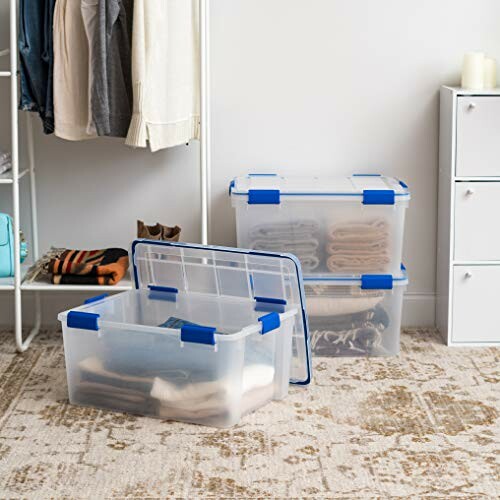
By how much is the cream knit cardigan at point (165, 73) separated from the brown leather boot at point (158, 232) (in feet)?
1.15

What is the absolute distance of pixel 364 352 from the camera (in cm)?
344

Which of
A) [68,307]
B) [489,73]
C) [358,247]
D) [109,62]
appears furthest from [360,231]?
[68,307]

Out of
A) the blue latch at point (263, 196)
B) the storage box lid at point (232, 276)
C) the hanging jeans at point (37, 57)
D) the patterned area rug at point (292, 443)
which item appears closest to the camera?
the patterned area rug at point (292, 443)

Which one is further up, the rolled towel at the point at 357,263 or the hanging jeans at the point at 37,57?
the hanging jeans at the point at 37,57

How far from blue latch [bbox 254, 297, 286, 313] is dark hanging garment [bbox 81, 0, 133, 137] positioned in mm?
724

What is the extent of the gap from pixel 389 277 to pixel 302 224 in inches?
13.9

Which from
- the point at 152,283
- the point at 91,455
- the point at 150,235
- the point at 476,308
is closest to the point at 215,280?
the point at 152,283

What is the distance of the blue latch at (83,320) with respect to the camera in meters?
2.88

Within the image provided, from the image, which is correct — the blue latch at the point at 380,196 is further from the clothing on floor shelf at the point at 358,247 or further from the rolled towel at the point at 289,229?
the rolled towel at the point at 289,229

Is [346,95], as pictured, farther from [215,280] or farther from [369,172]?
[215,280]

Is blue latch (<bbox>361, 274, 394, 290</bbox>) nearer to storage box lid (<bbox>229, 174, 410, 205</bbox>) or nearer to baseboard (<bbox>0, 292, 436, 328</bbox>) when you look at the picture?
storage box lid (<bbox>229, 174, 410, 205</bbox>)

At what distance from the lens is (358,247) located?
3381mm

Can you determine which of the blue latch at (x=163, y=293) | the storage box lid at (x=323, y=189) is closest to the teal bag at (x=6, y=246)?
the blue latch at (x=163, y=293)

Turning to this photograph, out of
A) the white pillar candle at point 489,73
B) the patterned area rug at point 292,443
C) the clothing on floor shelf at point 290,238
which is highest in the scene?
the white pillar candle at point 489,73
